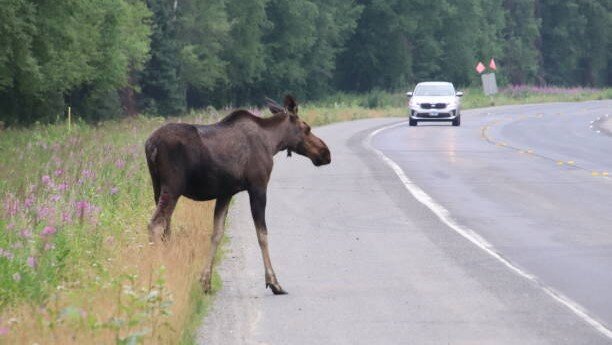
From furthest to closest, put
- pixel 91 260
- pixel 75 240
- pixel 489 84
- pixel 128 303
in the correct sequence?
pixel 489 84 → pixel 75 240 → pixel 91 260 → pixel 128 303

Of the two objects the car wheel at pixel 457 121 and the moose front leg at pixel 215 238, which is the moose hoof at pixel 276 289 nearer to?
the moose front leg at pixel 215 238

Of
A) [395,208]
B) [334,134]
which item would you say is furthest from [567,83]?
[395,208]

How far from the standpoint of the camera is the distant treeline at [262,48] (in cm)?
4162

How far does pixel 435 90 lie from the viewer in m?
53.1

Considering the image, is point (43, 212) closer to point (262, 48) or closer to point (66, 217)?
point (66, 217)

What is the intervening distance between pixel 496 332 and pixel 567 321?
0.77 m

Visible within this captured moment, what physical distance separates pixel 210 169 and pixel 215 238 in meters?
0.63

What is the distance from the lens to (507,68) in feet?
413

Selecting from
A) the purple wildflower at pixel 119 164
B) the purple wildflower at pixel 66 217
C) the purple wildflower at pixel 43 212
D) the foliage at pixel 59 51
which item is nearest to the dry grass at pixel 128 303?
the purple wildflower at pixel 66 217

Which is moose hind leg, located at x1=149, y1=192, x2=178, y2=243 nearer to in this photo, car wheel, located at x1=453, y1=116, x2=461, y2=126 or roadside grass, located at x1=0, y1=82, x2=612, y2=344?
roadside grass, located at x1=0, y1=82, x2=612, y2=344

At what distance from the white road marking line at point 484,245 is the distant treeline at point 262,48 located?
15.3m

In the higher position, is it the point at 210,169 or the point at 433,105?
the point at 210,169

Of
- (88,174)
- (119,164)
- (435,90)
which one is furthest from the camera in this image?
(435,90)

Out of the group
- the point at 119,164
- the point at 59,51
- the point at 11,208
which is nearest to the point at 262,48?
the point at 59,51
